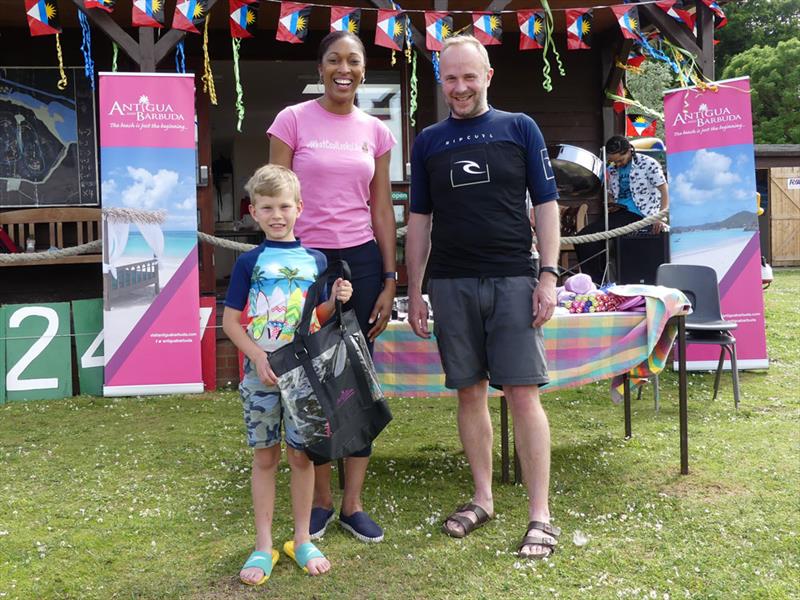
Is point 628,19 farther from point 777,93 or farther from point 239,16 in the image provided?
point 777,93

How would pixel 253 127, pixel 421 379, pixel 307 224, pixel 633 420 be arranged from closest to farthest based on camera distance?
pixel 307 224 < pixel 421 379 < pixel 633 420 < pixel 253 127

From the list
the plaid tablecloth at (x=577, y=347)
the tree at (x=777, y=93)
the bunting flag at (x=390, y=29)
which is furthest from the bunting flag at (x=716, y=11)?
the tree at (x=777, y=93)

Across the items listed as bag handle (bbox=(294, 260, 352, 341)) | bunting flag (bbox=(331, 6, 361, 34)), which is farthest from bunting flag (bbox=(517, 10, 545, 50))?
bag handle (bbox=(294, 260, 352, 341))

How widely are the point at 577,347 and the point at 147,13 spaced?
400 centimetres

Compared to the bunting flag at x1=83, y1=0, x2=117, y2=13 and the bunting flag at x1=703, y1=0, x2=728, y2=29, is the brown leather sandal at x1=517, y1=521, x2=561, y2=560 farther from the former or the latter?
the bunting flag at x1=703, y1=0, x2=728, y2=29

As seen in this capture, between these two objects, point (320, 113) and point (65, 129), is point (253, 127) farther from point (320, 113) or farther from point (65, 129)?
point (320, 113)

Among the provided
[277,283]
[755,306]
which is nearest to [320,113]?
[277,283]

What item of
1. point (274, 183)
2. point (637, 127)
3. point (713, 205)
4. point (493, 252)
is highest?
point (637, 127)

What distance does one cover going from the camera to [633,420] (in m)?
4.62

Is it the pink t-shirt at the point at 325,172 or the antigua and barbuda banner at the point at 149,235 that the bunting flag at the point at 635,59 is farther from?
the pink t-shirt at the point at 325,172

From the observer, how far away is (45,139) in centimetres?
730

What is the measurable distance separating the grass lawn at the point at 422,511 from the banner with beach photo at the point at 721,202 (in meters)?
0.99

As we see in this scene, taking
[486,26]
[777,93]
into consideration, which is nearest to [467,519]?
[486,26]

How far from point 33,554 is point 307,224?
1.50 meters
